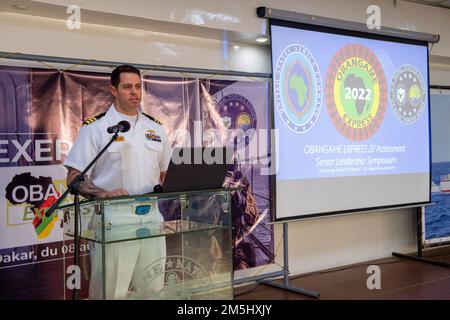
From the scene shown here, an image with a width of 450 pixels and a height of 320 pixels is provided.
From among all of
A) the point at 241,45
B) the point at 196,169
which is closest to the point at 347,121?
the point at 241,45

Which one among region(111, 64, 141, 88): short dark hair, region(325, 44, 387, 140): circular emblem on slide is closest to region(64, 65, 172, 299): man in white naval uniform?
region(111, 64, 141, 88): short dark hair

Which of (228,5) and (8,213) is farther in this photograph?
(228,5)

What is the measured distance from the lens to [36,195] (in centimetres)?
380

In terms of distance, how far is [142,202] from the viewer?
239 centimetres

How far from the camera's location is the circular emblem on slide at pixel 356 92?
5062 millimetres

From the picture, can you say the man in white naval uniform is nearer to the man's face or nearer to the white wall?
the man's face

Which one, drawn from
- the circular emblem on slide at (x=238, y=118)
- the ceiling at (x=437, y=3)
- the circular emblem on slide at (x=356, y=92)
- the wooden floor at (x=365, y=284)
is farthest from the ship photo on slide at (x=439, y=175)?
the circular emblem on slide at (x=238, y=118)

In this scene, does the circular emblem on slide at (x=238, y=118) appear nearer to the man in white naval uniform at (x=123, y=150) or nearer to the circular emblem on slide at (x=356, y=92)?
the circular emblem on slide at (x=356, y=92)

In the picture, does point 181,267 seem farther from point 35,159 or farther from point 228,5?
point 228,5

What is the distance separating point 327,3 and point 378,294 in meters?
2.77

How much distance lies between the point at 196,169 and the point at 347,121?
2.98m

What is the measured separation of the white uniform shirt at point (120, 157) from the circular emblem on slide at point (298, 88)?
188 cm

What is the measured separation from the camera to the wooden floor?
4554 mm
